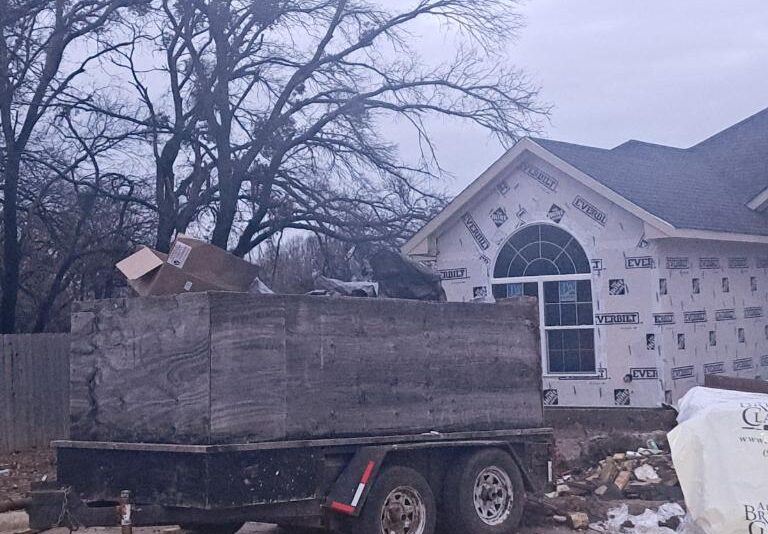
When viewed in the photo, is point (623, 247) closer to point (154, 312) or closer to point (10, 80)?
point (154, 312)

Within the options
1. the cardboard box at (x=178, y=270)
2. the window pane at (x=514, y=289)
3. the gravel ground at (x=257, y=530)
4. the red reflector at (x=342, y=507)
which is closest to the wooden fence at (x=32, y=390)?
Result: the gravel ground at (x=257, y=530)

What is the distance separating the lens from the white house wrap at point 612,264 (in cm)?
1545

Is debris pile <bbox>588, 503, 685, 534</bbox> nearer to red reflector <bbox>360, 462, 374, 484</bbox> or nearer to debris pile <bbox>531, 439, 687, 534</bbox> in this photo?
debris pile <bbox>531, 439, 687, 534</bbox>

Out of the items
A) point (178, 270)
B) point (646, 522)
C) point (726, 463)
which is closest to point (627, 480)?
point (646, 522)

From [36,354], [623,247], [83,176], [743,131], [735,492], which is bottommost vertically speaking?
[735,492]

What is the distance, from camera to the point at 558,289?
16312 millimetres

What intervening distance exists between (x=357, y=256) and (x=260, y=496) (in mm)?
13851

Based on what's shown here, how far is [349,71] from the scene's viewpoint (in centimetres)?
2209

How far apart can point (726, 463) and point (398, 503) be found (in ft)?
9.59

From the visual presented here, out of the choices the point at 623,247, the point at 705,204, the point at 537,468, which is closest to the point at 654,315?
the point at 623,247

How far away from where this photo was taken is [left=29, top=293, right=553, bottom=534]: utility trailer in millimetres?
7418

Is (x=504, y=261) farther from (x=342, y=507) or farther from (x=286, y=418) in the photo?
(x=286, y=418)

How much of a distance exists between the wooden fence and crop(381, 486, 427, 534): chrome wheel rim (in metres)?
9.61

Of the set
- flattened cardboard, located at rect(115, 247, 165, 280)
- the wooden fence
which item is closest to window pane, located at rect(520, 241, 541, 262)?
the wooden fence
